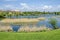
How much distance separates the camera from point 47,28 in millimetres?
5379

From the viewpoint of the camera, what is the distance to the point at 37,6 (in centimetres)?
515

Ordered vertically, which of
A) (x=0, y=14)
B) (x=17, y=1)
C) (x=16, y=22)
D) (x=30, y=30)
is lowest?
(x=30, y=30)

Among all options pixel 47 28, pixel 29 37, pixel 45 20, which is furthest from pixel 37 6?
pixel 29 37

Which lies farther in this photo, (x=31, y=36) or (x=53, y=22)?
(x=53, y=22)

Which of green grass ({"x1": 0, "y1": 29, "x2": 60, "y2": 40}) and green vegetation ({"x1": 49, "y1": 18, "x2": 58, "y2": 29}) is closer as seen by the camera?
green grass ({"x1": 0, "y1": 29, "x2": 60, "y2": 40})

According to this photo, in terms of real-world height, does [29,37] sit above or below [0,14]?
below

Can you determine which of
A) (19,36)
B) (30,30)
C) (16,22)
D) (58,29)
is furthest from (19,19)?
(58,29)

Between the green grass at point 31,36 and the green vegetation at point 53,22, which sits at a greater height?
the green vegetation at point 53,22

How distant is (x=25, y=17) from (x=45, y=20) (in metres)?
0.75

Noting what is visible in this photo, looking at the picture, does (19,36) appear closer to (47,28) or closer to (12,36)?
(12,36)

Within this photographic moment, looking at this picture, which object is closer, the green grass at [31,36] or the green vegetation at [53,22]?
the green grass at [31,36]

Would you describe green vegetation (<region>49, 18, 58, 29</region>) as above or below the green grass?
above

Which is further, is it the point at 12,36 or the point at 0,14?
the point at 0,14

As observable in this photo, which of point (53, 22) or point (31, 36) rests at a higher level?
point (53, 22)
